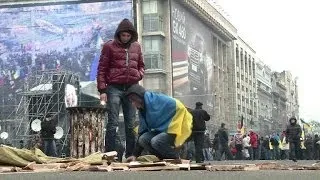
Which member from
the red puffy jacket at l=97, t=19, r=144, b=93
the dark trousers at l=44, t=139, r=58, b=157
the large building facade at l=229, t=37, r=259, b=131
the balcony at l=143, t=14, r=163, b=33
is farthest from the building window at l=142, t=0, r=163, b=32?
the red puffy jacket at l=97, t=19, r=144, b=93

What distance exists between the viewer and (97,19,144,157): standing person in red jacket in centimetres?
851

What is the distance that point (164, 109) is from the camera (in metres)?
7.21

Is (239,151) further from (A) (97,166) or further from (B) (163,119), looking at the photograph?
(A) (97,166)

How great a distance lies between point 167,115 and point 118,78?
1.53 m

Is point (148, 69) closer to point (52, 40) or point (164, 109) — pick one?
point (52, 40)

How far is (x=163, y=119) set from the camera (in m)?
7.33

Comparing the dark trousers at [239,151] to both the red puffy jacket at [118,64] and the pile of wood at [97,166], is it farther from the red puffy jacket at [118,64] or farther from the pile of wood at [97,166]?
the pile of wood at [97,166]

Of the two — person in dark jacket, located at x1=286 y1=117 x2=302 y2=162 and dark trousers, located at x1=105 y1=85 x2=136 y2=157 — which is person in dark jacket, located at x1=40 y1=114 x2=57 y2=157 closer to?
person in dark jacket, located at x1=286 y1=117 x2=302 y2=162

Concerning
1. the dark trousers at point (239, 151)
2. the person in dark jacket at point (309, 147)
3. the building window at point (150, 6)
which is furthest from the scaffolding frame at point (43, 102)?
the building window at point (150, 6)

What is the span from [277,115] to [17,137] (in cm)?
7545

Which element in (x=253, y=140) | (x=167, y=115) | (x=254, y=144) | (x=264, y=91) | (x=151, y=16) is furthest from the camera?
(x=264, y=91)

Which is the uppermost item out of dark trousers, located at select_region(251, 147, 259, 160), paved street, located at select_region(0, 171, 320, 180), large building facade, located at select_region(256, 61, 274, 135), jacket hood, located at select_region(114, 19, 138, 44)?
large building facade, located at select_region(256, 61, 274, 135)

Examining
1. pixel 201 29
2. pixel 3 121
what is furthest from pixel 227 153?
pixel 201 29

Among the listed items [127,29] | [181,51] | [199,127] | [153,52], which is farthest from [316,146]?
[181,51]
